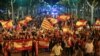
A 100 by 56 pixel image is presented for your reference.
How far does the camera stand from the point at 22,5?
74750mm

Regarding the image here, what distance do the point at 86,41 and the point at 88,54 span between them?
2.60ft

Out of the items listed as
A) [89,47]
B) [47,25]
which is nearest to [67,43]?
[89,47]

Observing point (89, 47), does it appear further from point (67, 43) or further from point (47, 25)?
point (47, 25)

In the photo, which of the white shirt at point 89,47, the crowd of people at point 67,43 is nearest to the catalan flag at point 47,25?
the crowd of people at point 67,43

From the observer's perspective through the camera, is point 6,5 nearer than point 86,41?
No

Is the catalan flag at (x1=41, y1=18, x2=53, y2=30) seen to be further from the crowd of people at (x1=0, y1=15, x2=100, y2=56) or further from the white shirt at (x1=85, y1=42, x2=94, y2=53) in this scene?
the white shirt at (x1=85, y1=42, x2=94, y2=53)

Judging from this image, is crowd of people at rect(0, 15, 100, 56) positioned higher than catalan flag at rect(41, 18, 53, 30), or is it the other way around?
catalan flag at rect(41, 18, 53, 30)

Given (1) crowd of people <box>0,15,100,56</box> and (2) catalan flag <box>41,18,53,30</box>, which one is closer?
(1) crowd of people <box>0,15,100,56</box>

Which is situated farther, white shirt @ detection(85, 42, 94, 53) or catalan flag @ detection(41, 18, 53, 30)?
catalan flag @ detection(41, 18, 53, 30)

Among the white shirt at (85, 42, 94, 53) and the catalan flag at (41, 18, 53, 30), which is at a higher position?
the catalan flag at (41, 18, 53, 30)

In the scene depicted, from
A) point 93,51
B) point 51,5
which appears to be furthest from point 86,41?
point 51,5

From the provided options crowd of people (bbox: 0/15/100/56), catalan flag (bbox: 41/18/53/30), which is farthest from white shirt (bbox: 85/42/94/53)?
catalan flag (bbox: 41/18/53/30)

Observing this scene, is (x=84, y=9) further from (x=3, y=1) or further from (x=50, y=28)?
(x=50, y=28)

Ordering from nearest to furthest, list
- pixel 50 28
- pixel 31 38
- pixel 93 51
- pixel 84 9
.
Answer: pixel 93 51 → pixel 31 38 → pixel 50 28 → pixel 84 9
